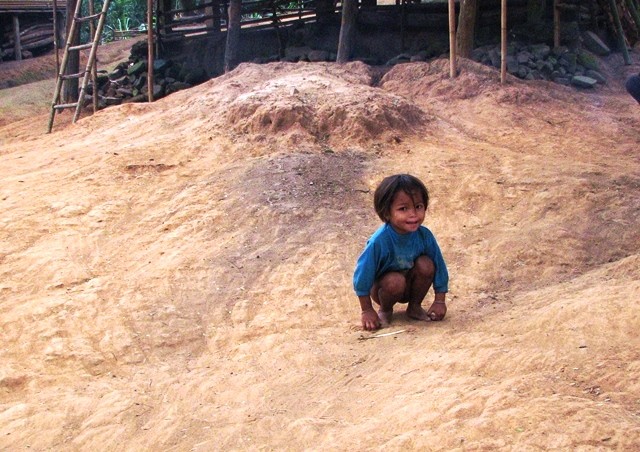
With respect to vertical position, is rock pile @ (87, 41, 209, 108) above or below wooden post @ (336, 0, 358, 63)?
below

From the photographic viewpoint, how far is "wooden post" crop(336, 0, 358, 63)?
37.0ft

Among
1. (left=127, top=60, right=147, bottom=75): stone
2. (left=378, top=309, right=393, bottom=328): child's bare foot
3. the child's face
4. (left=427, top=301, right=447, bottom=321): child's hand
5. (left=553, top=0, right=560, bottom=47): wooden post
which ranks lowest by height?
(left=378, top=309, right=393, bottom=328): child's bare foot

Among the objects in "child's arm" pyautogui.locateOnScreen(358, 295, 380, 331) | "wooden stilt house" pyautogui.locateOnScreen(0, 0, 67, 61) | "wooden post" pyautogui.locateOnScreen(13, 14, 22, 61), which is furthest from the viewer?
"wooden post" pyautogui.locateOnScreen(13, 14, 22, 61)

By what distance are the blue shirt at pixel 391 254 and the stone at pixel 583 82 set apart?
6.48 m

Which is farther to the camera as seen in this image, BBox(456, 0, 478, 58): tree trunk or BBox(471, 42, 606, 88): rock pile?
BBox(471, 42, 606, 88): rock pile

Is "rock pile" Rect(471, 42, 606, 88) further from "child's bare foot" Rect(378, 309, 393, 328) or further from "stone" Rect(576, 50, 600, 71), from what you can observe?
"child's bare foot" Rect(378, 309, 393, 328)

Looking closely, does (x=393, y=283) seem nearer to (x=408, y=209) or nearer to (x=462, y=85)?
(x=408, y=209)

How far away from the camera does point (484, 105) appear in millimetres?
8430

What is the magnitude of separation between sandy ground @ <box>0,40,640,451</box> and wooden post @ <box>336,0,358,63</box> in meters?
2.08

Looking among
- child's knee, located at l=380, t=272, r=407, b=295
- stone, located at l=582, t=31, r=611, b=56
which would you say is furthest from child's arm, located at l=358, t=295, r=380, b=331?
stone, located at l=582, t=31, r=611, b=56

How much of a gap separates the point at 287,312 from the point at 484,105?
14.6ft

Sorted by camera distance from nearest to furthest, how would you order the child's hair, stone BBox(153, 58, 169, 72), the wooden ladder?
the child's hair
the wooden ladder
stone BBox(153, 58, 169, 72)

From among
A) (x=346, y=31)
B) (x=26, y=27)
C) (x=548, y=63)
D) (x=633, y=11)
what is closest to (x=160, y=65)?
(x=346, y=31)

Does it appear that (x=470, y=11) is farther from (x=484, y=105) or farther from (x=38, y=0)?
(x=38, y=0)
